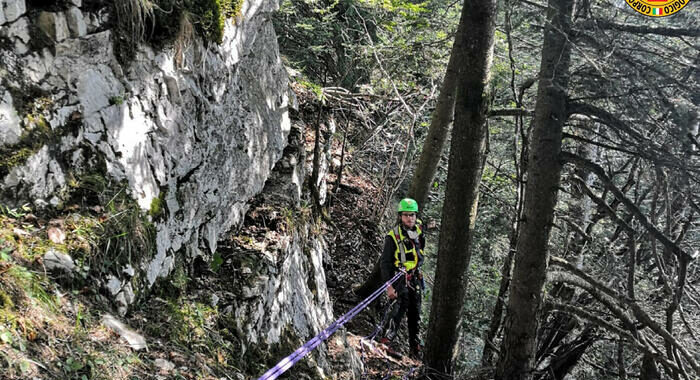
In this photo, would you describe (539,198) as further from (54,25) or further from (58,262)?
(54,25)

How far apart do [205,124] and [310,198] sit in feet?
10.7

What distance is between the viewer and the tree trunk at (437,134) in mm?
6988

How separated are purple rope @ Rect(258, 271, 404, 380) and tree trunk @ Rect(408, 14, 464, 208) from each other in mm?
1754

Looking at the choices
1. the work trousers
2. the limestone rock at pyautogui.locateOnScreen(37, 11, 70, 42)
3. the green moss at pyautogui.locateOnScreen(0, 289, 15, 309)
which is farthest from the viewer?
the work trousers

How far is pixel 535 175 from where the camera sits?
4.83 metres

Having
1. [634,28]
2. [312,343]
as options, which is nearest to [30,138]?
[312,343]

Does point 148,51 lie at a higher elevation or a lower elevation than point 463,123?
higher

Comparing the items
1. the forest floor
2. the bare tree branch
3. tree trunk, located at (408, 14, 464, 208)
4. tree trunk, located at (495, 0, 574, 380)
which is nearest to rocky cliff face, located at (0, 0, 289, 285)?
tree trunk, located at (408, 14, 464, 208)

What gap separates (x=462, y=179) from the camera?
5.56 metres

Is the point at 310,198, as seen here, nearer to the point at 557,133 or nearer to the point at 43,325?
the point at 557,133

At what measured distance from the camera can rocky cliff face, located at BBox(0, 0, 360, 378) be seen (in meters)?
2.94

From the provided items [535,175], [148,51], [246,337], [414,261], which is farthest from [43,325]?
[414,261]

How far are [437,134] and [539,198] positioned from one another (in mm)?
2775

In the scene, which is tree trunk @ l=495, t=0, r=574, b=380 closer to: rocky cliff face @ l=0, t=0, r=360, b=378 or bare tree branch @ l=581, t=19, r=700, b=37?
bare tree branch @ l=581, t=19, r=700, b=37
